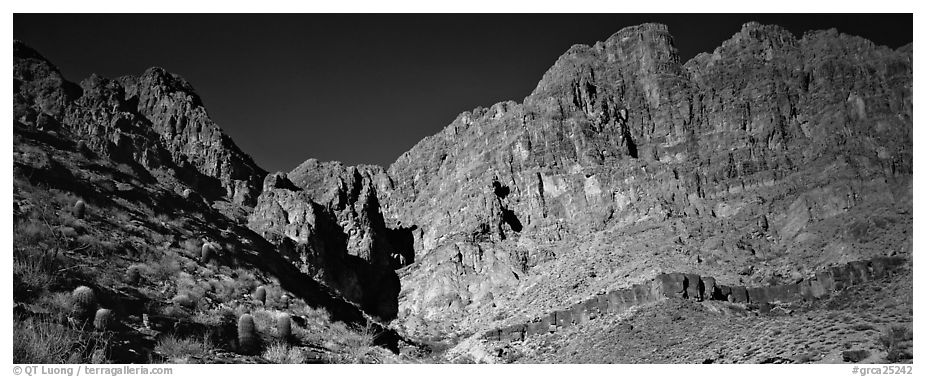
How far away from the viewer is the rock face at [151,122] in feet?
357

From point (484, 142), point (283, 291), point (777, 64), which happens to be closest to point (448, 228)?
point (484, 142)

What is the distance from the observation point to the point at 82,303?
34.6 ft

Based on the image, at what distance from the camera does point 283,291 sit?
16891 millimetres

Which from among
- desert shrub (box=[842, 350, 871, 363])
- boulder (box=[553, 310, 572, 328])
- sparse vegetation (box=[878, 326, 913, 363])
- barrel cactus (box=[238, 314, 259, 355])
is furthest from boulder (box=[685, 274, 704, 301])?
barrel cactus (box=[238, 314, 259, 355])

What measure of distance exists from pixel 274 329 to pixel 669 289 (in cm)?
5381

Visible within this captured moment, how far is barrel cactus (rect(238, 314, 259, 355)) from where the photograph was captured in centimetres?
1216

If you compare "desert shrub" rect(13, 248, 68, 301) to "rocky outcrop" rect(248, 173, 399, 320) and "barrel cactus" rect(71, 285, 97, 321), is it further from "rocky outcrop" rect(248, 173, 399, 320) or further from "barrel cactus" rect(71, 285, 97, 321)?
"rocky outcrop" rect(248, 173, 399, 320)

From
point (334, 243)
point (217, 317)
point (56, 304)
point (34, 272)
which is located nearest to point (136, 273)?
point (217, 317)

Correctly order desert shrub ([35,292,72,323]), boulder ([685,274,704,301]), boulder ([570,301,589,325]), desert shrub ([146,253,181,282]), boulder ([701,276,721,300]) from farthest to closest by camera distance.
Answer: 1. boulder ([570,301,589,325])
2. boulder ([701,276,721,300])
3. boulder ([685,274,704,301])
4. desert shrub ([146,253,181,282])
5. desert shrub ([35,292,72,323])

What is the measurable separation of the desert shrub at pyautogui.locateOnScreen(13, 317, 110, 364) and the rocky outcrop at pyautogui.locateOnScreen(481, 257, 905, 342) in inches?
2242

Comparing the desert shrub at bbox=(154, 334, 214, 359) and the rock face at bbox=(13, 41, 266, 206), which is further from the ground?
the rock face at bbox=(13, 41, 266, 206)

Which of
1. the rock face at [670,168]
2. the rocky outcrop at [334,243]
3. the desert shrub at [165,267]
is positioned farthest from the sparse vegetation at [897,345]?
the rocky outcrop at [334,243]

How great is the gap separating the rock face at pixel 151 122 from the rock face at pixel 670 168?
41.2m
